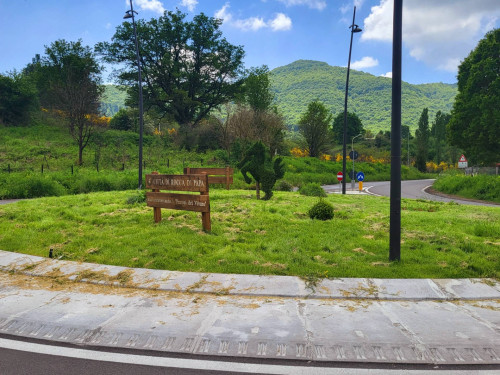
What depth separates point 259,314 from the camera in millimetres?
4320

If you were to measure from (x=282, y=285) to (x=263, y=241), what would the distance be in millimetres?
2241

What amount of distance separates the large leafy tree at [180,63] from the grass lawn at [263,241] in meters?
37.3

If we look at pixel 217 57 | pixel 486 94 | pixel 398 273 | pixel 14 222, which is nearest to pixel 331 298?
pixel 398 273

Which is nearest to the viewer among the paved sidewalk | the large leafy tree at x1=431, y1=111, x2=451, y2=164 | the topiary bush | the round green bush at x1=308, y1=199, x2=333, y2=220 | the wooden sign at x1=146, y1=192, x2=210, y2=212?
the paved sidewalk

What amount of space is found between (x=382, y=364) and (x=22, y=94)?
53.0 m

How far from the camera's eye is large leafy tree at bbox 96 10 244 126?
4581 centimetres

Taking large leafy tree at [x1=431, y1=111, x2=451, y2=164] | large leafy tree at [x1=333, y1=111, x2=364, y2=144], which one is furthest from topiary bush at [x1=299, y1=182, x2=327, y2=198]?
large leafy tree at [x1=333, y1=111, x2=364, y2=144]

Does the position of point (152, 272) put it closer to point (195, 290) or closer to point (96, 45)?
point (195, 290)

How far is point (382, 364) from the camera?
3264 mm

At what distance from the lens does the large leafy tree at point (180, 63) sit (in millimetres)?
45812

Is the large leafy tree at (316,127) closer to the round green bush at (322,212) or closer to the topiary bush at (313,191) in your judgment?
the topiary bush at (313,191)

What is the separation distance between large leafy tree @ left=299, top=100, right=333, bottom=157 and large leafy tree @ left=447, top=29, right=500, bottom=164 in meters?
18.7

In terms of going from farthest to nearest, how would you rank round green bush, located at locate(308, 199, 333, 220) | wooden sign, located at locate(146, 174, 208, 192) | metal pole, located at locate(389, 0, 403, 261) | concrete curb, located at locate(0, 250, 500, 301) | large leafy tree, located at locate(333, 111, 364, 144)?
large leafy tree, located at locate(333, 111, 364, 144)
round green bush, located at locate(308, 199, 333, 220)
wooden sign, located at locate(146, 174, 208, 192)
metal pole, located at locate(389, 0, 403, 261)
concrete curb, located at locate(0, 250, 500, 301)

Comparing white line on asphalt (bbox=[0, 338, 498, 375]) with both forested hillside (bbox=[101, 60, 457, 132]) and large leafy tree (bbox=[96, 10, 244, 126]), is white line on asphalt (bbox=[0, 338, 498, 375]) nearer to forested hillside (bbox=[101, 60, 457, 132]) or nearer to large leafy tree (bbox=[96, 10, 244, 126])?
large leafy tree (bbox=[96, 10, 244, 126])
